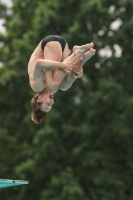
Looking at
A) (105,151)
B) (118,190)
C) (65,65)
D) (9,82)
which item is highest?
(9,82)

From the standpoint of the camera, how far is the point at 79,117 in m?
25.6

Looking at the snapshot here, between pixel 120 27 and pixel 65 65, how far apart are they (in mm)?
14632

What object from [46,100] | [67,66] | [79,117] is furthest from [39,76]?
[79,117]

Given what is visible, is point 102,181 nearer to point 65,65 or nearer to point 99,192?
point 99,192

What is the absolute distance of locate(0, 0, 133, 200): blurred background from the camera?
80.3ft

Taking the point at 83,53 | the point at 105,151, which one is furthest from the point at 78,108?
the point at 83,53

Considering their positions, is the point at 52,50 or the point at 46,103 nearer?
the point at 46,103

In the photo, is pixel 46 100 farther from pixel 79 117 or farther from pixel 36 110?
pixel 79 117

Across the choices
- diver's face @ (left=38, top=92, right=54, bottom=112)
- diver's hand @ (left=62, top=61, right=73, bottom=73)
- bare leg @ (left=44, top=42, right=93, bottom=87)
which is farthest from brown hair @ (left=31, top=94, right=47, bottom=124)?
diver's hand @ (left=62, top=61, right=73, bottom=73)

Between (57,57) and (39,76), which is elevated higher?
(57,57)

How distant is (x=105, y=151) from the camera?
25.7 m

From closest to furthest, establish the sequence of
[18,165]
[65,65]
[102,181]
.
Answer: [65,65] → [102,181] → [18,165]

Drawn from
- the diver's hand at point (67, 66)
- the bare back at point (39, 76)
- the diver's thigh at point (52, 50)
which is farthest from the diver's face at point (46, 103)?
the diver's thigh at point (52, 50)

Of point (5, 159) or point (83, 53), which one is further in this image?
point (5, 159)
